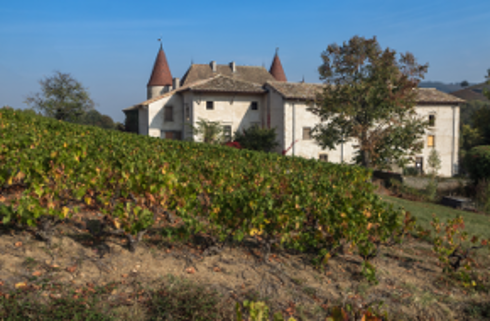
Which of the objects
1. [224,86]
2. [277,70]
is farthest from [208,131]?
[277,70]

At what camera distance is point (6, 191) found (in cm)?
676

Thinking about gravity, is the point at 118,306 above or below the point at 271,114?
below

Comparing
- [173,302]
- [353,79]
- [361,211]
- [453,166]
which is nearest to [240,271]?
[173,302]

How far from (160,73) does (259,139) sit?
1917 cm

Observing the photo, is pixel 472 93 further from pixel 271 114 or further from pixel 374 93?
pixel 374 93

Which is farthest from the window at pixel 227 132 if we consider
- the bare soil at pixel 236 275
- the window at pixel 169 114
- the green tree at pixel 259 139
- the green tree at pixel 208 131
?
the bare soil at pixel 236 275

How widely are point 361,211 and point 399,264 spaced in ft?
4.04

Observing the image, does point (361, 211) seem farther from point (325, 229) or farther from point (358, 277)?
point (358, 277)

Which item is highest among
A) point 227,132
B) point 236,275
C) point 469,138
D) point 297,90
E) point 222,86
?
point 222,86

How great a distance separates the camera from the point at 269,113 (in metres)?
32.1

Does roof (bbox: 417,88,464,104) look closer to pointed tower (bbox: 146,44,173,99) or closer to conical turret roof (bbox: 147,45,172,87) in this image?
pointed tower (bbox: 146,44,173,99)

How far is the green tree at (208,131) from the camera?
1161 inches

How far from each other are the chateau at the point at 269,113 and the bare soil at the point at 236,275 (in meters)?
25.0

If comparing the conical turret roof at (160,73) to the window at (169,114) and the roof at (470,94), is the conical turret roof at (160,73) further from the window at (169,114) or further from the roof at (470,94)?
the roof at (470,94)
